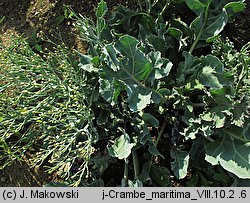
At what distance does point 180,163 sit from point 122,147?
31cm

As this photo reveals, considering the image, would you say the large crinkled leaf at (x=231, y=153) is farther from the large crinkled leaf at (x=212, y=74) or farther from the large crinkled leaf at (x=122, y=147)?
the large crinkled leaf at (x=122, y=147)

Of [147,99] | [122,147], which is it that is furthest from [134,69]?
[122,147]

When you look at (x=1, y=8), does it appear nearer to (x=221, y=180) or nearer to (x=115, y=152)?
(x=115, y=152)

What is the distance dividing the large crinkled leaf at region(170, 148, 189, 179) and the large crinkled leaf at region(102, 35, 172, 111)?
32cm

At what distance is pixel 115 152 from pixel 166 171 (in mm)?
316

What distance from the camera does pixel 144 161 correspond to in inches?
98.5

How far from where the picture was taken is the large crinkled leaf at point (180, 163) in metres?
2.19

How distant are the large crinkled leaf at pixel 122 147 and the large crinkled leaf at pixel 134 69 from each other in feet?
0.63

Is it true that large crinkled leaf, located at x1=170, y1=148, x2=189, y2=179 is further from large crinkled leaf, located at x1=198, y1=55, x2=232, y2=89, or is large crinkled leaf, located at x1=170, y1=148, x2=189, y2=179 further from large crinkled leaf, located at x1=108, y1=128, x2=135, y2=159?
large crinkled leaf, located at x1=198, y1=55, x2=232, y2=89

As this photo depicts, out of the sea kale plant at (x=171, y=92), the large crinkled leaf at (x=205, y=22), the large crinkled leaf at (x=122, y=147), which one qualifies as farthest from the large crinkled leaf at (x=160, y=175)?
the large crinkled leaf at (x=205, y=22)

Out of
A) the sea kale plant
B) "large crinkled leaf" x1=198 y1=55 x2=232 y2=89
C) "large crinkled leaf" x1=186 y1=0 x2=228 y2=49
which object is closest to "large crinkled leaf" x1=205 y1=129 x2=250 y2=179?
the sea kale plant

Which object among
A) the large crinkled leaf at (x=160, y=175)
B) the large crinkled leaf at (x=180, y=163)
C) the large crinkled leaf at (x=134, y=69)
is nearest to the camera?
the large crinkled leaf at (x=134, y=69)

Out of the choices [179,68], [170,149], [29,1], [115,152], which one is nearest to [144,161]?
[170,149]

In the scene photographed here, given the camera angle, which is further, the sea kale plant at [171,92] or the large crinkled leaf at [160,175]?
the large crinkled leaf at [160,175]
